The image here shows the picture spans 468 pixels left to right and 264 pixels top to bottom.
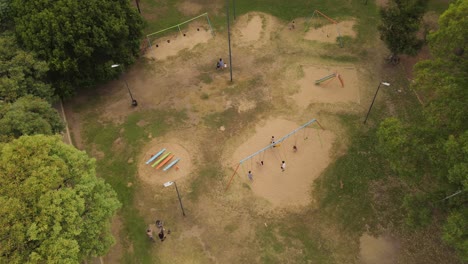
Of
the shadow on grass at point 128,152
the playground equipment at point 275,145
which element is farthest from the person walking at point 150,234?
the playground equipment at point 275,145

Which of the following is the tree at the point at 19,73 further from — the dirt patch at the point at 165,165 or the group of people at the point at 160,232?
the group of people at the point at 160,232

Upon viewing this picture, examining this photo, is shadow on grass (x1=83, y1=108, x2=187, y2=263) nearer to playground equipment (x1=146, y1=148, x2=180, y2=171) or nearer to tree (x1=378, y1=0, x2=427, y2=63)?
playground equipment (x1=146, y1=148, x2=180, y2=171)

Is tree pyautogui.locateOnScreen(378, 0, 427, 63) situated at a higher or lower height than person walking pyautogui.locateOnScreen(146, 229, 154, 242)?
higher

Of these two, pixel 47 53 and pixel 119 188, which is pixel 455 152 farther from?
pixel 47 53

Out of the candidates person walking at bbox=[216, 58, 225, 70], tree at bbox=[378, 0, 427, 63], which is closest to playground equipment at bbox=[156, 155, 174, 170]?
person walking at bbox=[216, 58, 225, 70]

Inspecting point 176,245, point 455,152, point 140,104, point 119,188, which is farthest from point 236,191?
point 455,152
